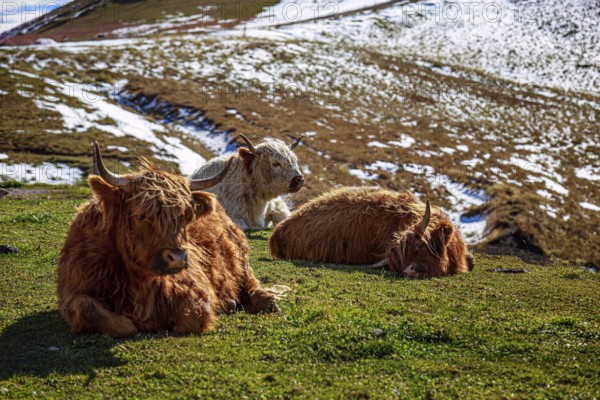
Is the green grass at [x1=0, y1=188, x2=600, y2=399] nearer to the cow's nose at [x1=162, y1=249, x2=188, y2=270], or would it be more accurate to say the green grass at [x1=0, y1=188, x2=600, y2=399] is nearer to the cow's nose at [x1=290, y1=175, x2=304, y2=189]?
the cow's nose at [x1=162, y1=249, x2=188, y2=270]

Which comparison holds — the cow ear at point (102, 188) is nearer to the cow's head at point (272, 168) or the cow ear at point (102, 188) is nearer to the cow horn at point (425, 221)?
the cow horn at point (425, 221)

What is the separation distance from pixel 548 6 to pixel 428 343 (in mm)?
92436

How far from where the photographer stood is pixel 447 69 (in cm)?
6469

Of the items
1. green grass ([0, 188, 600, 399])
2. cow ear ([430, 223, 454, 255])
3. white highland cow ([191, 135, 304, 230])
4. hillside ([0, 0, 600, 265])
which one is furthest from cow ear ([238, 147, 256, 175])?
green grass ([0, 188, 600, 399])

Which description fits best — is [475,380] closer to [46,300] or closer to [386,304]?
[386,304]

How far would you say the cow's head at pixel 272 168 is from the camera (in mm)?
16219

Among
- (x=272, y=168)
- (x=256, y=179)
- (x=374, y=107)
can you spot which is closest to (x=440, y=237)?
(x=272, y=168)

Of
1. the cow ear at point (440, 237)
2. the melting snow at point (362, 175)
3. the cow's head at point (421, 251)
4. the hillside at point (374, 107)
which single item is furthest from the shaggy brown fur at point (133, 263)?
the melting snow at point (362, 175)

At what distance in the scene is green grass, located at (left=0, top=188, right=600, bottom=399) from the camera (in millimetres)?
5242

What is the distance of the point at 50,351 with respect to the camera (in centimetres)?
590

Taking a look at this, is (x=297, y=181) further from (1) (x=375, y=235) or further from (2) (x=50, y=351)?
(2) (x=50, y=351)

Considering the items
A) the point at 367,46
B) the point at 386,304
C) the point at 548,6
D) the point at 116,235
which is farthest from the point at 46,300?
the point at 548,6

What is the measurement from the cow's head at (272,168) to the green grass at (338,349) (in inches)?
281

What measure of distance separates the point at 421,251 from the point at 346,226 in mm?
1607
